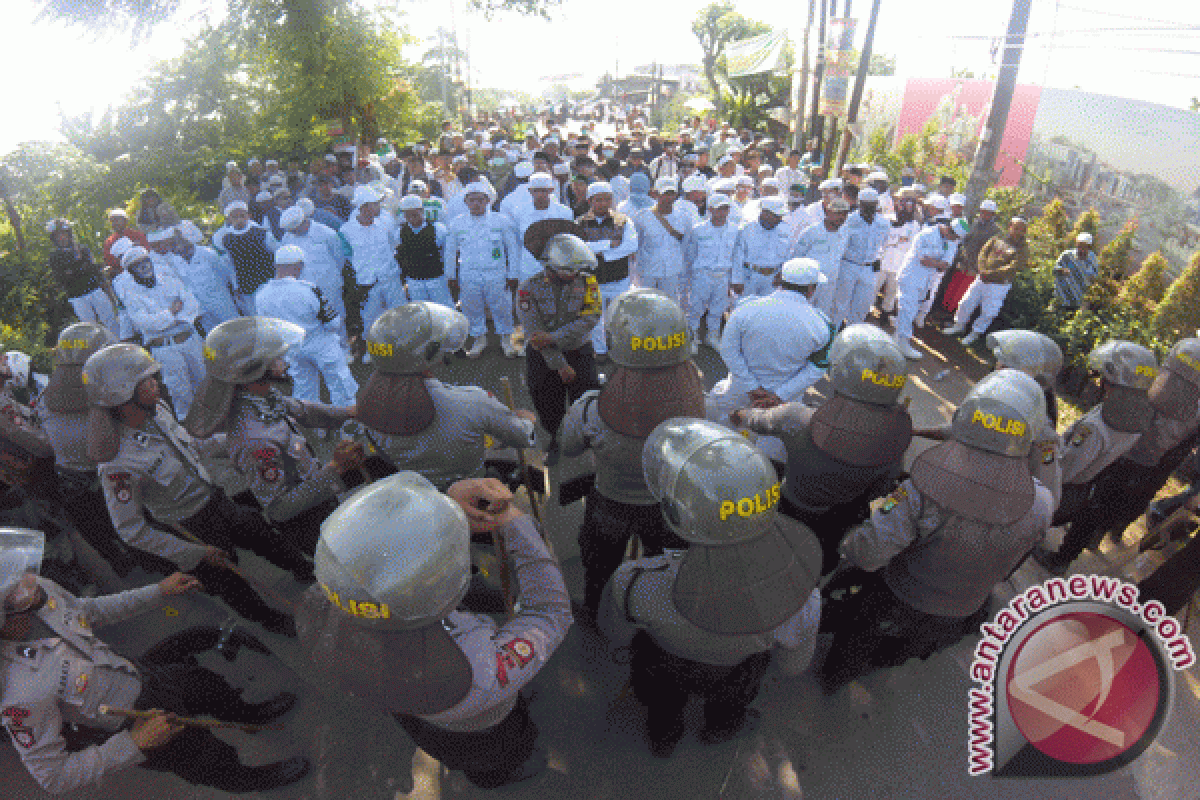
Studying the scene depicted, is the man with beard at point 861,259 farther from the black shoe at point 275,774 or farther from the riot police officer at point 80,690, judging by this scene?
the riot police officer at point 80,690

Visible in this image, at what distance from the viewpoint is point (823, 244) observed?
745 cm

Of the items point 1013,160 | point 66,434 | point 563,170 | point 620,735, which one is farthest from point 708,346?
point 1013,160

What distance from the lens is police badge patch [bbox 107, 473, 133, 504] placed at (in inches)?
124

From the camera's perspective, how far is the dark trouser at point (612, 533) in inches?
138

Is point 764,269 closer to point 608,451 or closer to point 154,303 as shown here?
point 608,451

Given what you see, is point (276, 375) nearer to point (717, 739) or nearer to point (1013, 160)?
point (717, 739)

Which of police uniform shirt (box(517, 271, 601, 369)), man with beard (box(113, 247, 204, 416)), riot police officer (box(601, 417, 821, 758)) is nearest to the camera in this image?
riot police officer (box(601, 417, 821, 758))

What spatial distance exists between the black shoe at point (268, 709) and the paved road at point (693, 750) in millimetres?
72

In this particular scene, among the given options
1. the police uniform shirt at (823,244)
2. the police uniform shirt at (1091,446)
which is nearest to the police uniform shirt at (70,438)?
the police uniform shirt at (1091,446)

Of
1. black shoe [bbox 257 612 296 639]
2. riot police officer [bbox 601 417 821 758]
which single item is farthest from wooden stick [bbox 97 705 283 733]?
riot police officer [bbox 601 417 821 758]

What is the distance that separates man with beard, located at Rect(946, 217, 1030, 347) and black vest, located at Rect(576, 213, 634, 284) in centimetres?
480

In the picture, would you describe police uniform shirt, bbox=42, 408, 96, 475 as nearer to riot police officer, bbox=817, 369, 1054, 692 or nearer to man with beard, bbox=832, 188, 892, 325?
riot police officer, bbox=817, 369, 1054, 692

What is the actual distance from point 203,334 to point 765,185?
24.8 feet

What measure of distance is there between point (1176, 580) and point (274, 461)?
5329 mm
